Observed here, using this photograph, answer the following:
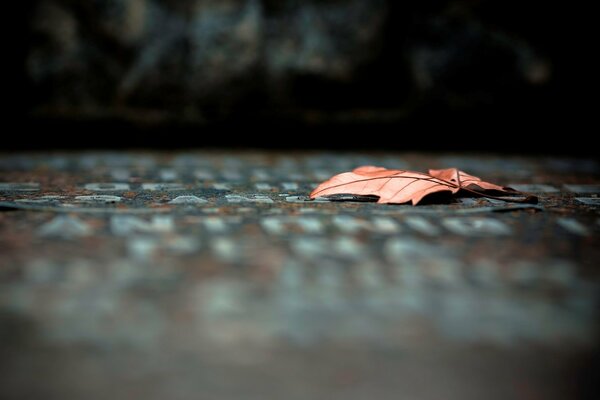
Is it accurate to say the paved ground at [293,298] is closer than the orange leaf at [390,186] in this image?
Yes

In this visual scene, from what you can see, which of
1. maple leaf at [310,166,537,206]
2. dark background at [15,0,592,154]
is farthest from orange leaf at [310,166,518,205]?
dark background at [15,0,592,154]

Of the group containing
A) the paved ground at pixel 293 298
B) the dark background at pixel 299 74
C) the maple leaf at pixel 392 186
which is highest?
the dark background at pixel 299 74

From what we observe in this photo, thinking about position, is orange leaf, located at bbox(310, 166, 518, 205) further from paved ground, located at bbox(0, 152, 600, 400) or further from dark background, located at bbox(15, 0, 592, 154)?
dark background, located at bbox(15, 0, 592, 154)

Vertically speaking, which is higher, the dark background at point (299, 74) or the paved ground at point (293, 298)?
the dark background at point (299, 74)

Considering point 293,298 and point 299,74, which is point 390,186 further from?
point 299,74

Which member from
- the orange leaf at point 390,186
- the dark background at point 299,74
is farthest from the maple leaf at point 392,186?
the dark background at point 299,74

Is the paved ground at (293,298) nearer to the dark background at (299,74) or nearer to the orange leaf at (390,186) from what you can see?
the orange leaf at (390,186)

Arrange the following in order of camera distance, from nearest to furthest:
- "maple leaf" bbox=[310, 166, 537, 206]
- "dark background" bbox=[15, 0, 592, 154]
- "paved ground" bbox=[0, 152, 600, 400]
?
"paved ground" bbox=[0, 152, 600, 400]
"maple leaf" bbox=[310, 166, 537, 206]
"dark background" bbox=[15, 0, 592, 154]
